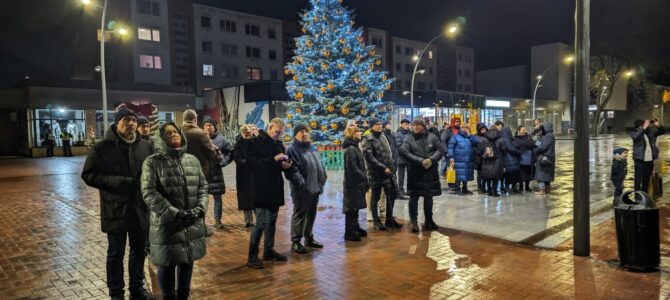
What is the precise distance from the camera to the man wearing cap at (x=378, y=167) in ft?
23.6

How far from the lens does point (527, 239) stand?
22.2 ft

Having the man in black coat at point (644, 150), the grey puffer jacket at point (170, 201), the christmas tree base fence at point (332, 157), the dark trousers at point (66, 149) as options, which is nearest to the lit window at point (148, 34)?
the dark trousers at point (66, 149)

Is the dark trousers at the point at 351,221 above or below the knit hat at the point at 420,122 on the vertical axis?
below

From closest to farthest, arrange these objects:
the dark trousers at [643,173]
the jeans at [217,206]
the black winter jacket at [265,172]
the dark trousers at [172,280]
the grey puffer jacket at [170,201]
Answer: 1. the grey puffer jacket at [170,201]
2. the dark trousers at [172,280]
3. the black winter jacket at [265,172]
4. the jeans at [217,206]
5. the dark trousers at [643,173]

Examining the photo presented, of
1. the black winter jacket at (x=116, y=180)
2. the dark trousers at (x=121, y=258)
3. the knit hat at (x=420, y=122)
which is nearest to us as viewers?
the black winter jacket at (x=116, y=180)

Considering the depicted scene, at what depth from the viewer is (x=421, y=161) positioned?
7113 millimetres

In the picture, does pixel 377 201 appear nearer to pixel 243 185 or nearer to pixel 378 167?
pixel 378 167

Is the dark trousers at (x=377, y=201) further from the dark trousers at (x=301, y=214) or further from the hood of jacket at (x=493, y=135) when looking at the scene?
the hood of jacket at (x=493, y=135)

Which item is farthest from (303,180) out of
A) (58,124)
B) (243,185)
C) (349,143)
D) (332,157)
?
(58,124)

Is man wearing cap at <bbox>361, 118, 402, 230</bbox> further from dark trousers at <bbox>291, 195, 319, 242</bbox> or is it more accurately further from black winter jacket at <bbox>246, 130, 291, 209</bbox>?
black winter jacket at <bbox>246, 130, 291, 209</bbox>

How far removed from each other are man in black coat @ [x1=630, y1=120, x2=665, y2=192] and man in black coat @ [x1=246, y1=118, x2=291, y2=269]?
27.2 ft

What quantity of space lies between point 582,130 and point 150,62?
143ft

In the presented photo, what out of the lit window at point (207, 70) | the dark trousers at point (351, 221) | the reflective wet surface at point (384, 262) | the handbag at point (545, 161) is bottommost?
the reflective wet surface at point (384, 262)

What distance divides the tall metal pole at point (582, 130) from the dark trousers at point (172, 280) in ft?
15.7
